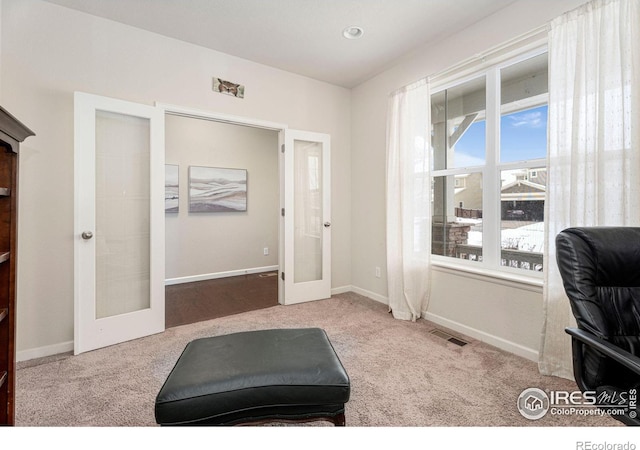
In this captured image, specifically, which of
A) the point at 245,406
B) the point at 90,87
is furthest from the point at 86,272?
the point at 245,406

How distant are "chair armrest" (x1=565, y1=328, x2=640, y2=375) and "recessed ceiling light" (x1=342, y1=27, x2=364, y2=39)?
2725 mm

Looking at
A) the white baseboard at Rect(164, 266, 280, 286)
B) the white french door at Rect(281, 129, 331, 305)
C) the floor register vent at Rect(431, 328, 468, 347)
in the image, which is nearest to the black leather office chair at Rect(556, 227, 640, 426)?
the floor register vent at Rect(431, 328, 468, 347)

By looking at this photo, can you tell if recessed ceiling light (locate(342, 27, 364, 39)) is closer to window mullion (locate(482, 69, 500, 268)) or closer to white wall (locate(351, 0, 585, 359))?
white wall (locate(351, 0, 585, 359))

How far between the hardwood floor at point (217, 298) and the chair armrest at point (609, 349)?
113 inches

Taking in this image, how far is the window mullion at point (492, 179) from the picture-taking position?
252 cm

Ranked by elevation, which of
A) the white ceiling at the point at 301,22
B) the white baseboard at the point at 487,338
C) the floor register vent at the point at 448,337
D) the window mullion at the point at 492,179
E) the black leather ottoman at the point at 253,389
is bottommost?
the floor register vent at the point at 448,337

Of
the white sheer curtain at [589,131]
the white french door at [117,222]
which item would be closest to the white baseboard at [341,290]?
the white french door at [117,222]

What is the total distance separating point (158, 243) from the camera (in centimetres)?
270

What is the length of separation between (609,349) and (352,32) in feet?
9.39

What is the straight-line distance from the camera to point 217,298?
374 centimetres

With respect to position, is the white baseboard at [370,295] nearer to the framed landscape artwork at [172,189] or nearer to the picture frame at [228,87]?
the picture frame at [228,87]

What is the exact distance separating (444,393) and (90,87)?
11.4 ft

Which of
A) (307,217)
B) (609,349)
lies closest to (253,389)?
(609,349)

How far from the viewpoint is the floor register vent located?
248cm
